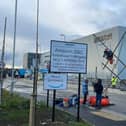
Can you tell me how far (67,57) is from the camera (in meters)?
14.2

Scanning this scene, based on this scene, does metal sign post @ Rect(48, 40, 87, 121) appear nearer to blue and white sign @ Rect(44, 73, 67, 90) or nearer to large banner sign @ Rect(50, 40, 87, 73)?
large banner sign @ Rect(50, 40, 87, 73)

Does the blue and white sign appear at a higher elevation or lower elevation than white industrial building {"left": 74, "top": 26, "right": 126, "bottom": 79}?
lower

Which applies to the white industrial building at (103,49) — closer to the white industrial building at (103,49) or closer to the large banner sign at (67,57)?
the white industrial building at (103,49)

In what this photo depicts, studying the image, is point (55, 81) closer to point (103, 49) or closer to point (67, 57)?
point (67, 57)

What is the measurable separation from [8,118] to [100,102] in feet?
30.1

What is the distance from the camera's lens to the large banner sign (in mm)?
13977

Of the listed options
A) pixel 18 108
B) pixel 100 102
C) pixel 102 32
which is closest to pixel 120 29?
pixel 102 32

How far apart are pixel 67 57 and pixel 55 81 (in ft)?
3.17

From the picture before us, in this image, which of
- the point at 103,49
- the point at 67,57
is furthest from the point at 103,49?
the point at 67,57

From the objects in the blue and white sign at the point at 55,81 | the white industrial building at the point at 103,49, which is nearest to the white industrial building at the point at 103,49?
the white industrial building at the point at 103,49

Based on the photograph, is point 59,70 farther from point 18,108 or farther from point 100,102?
point 100,102

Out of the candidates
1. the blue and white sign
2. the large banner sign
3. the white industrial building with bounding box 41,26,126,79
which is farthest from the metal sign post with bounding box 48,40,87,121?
the white industrial building with bounding box 41,26,126,79

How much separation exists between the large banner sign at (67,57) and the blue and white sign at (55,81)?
22 centimetres

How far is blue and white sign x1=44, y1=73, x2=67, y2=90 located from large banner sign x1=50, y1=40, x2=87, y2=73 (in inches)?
8.6
